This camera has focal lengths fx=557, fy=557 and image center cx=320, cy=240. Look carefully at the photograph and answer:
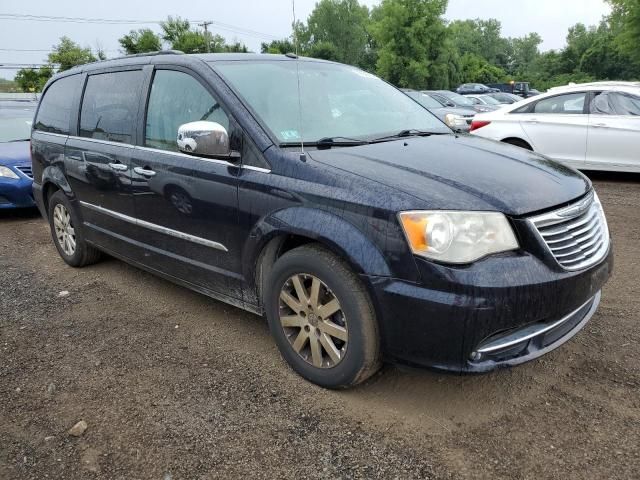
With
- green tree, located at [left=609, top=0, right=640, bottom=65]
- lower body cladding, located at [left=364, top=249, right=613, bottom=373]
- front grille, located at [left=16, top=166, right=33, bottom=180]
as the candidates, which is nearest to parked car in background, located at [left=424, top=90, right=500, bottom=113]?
front grille, located at [left=16, top=166, right=33, bottom=180]

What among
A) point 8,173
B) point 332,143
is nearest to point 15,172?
point 8,173

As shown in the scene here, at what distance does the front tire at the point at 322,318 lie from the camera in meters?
2.61

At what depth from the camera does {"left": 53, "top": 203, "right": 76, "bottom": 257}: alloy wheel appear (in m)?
5.05

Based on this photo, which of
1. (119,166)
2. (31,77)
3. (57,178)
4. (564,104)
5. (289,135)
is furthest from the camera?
(31,77)

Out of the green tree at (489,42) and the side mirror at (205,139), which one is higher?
the green tree at (489,42)

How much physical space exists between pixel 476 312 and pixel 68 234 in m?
4.07

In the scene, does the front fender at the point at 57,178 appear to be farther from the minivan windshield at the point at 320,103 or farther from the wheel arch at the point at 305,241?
the wheel arch at the point at 305,241

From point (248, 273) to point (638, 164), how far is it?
660cm

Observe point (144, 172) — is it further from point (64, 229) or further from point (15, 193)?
point (15, 193)

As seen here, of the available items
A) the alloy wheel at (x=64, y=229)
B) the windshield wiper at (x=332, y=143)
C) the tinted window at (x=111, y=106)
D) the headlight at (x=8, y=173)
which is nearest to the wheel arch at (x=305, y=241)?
the windshield wiper at (x=332, y=143)

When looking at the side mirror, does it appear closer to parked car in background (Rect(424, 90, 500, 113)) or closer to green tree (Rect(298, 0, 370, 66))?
parked car in background (Rect(424, 90, 500, 113))

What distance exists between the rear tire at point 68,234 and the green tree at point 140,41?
39.0 m

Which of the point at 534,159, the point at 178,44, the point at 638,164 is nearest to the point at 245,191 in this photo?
the point at 534,159

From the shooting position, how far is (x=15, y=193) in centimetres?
710
